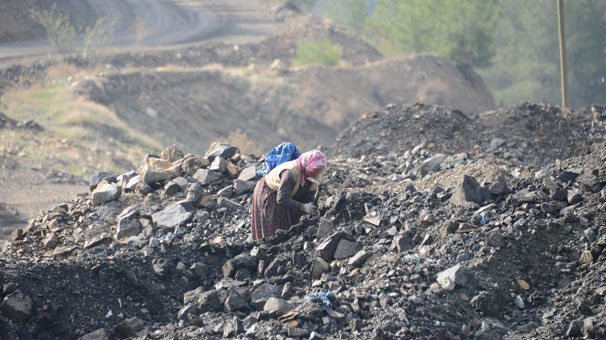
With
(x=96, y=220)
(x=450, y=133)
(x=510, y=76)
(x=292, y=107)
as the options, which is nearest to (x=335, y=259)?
(x=96, y=220)

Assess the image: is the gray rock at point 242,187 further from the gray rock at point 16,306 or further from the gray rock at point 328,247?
the gray rock at point 16,306

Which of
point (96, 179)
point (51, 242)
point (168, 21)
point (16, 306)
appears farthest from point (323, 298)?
point (168, 21)

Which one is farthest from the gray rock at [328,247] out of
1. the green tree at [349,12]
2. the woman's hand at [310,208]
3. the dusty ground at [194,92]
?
the green tree at [349,12]

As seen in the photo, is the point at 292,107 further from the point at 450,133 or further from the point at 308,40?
the point at 450,133

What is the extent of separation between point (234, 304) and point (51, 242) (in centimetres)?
332

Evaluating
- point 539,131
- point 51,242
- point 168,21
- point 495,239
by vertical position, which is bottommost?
point 51,242

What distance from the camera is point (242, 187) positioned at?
7.13 m

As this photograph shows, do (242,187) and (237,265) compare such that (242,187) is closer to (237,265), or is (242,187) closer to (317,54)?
(237,265)

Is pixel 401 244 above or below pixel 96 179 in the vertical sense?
above

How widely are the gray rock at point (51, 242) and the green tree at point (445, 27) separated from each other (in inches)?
944

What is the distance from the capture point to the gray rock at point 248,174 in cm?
729

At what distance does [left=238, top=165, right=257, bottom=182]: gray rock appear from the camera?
7293 millimetres

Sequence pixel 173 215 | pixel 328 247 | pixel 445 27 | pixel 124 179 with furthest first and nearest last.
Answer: pixel 445 27 < pixel 124 179 < pixel 173 215 < pixel 328 247

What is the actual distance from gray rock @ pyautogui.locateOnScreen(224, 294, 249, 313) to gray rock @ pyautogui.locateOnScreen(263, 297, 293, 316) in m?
0.28
